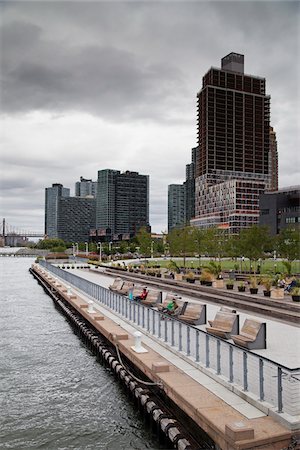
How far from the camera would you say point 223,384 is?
9914 mm

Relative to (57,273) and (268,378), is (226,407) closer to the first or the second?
(268,378)

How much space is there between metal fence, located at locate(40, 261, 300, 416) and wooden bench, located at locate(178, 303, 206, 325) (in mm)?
1354

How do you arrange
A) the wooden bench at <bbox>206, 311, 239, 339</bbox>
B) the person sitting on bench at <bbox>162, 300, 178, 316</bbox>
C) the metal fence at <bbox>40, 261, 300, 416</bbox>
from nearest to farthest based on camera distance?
the metal fence at <bbox>40, 261, 300, 416</bbox> < the wooden bench at <bbox>206, 311, 239, 339</bbox> < the person sitting on bench at <bbox>162, 300, 178, 316</bbox>

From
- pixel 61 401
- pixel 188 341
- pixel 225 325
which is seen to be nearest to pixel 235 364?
pixel 188 341

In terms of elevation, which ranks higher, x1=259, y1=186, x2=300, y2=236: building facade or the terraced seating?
x1=259, y1=186, x2=300, y2=236: building facade

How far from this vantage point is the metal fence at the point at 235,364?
8062 mm

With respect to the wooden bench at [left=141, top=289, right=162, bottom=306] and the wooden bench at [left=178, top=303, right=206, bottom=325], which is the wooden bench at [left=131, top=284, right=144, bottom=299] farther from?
the wooden bench at [left=178, top=303, right=206, bottom=325]

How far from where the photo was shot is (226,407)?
8672 mm

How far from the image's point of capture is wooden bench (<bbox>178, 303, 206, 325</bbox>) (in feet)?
52.4

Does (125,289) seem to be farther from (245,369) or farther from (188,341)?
(245,369)

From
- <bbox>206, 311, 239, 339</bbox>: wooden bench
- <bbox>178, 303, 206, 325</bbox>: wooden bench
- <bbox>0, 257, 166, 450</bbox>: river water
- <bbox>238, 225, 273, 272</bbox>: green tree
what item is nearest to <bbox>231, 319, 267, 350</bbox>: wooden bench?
<bbox>206, 311, 239, 339</bbox>: wooden bench

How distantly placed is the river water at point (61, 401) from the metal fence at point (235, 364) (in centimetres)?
216

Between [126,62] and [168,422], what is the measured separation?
73.1 ft

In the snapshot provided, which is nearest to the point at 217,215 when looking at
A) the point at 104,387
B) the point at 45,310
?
the point at 45,310
